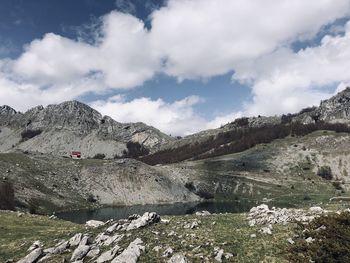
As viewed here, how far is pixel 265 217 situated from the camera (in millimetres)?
38219

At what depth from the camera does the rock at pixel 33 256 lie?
36.5m

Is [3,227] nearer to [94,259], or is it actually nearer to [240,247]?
[94,259]

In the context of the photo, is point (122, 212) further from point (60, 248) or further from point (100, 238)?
point (100, 238)

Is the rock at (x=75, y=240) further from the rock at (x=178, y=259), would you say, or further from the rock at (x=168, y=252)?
the rock at (x=178, y=259)

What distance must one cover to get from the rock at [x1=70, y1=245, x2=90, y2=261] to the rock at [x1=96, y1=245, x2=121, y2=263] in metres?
2.23

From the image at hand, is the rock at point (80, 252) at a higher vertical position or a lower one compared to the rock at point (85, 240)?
lower

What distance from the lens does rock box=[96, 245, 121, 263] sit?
3276 cm

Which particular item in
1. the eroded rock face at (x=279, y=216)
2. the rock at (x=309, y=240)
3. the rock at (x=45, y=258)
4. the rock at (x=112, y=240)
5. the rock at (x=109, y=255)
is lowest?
the rock at (x=45, y=258)

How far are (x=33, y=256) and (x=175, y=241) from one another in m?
13.5

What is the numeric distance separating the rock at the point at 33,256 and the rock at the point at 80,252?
4121 millimetres

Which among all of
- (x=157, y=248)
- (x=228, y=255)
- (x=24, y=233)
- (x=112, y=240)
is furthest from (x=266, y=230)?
(x=24, y=233)

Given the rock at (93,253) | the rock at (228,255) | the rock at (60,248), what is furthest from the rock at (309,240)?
the rock at (60,248)

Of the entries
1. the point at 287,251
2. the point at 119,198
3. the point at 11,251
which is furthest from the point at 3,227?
the point at 119,198

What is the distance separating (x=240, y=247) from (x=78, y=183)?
175 meters
